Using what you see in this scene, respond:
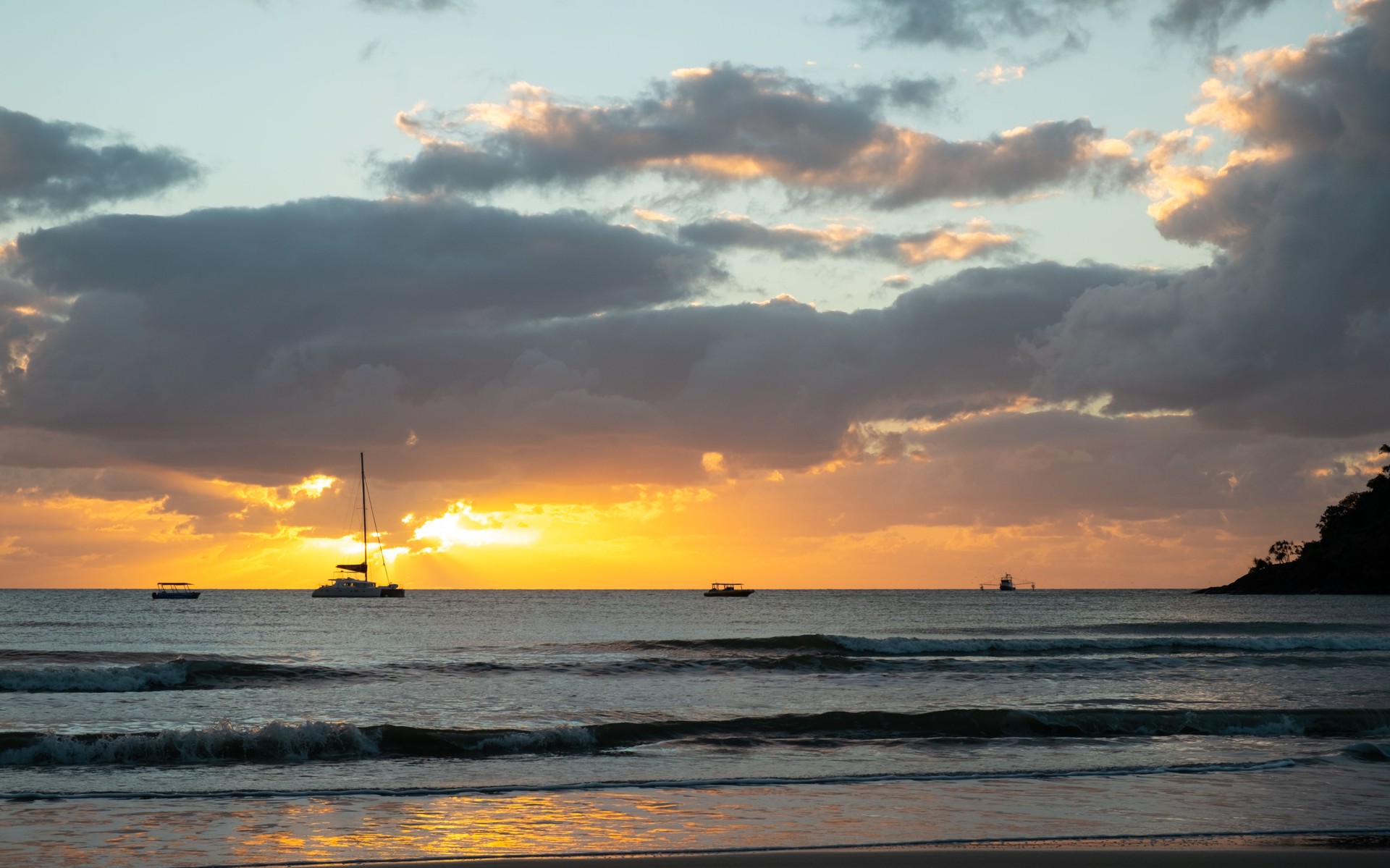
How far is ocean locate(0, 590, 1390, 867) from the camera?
14.9 m

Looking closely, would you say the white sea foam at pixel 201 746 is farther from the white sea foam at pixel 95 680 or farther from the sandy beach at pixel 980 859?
the white sea foam at pixel 95 680

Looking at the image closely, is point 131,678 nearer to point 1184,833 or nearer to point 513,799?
point 513,799

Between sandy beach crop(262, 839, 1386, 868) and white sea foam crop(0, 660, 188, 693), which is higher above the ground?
white sea foam crop(0, 660, 188, 693)

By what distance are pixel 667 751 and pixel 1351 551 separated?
613 feet

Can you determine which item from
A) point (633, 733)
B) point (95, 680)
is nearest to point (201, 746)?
point (633, 733)

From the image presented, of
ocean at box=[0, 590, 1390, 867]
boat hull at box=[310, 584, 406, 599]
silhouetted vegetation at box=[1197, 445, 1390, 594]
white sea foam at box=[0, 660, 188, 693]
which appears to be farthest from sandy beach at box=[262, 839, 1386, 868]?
silhouetted vegetation at box=[1197, 445, 1390, 594]

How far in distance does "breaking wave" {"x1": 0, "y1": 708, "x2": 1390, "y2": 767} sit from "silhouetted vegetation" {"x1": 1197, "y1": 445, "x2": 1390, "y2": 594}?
167 metres

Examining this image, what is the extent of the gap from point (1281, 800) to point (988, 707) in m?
12.5

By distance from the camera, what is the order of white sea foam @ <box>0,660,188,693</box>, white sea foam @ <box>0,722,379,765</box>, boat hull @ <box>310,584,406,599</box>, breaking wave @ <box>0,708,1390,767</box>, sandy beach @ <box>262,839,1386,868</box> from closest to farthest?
sandy beach @ <box>262,839,1386,868</box>, white sea foam @ <box>0,722,379,765</box>, breaking wave @ <box>0,708,1390,767</box>, white sea foam @ <box>0,660,188,693</box>, boat hull @ <box>310,584,406,599</box>

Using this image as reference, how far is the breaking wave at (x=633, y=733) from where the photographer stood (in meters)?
21.5

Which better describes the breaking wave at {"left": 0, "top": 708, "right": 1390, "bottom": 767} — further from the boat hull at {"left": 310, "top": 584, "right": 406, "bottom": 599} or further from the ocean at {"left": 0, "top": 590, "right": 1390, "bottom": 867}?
the boat hull at {"left": 310, "top": 584, "right": 406, "bottom": 599}

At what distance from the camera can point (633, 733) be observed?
24734mm

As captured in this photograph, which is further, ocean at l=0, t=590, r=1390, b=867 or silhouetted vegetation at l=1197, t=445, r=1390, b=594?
silhouetted vegetation at l=1197, t=445, r=1390, b=594

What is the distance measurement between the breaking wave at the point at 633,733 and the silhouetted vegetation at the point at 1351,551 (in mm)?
166847
